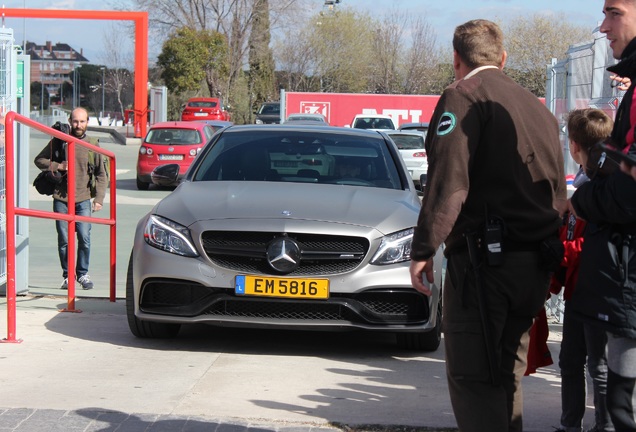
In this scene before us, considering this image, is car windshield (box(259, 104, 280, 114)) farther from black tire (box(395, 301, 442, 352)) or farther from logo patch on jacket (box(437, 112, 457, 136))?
logo patch on jacket (box(437, 112, 457, 136))

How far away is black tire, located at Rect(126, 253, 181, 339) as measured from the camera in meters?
6.34

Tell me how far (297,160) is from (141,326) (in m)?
1.70

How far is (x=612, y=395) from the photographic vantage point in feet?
10.7

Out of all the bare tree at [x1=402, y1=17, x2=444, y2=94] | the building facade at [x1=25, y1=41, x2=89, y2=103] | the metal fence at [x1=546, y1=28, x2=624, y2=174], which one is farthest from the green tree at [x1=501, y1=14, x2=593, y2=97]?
the building facade at [x1=25, y1=41, x2=89, y2=103]

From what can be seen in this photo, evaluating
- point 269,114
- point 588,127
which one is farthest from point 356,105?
point 588,127

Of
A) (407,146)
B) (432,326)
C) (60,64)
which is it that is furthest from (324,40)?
(60,64)

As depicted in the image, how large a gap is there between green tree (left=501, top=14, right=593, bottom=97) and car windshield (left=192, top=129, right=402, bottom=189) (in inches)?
1729

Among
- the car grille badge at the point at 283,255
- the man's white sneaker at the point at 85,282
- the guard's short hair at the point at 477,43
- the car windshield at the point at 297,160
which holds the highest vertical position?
the guard's short hair at the point at 477,43

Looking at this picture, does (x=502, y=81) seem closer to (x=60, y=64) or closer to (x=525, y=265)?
(x=525, y=265)

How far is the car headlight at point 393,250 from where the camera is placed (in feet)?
19.6

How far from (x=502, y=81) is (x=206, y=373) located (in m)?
2.69

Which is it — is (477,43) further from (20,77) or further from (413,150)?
(413,150)

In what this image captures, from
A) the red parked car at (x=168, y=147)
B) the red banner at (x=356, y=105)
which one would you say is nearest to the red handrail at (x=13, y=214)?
the red parked car at (x=168, y=147)

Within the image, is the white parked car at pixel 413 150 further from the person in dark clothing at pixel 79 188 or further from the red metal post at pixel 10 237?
the red metal post at pixel 10 237
